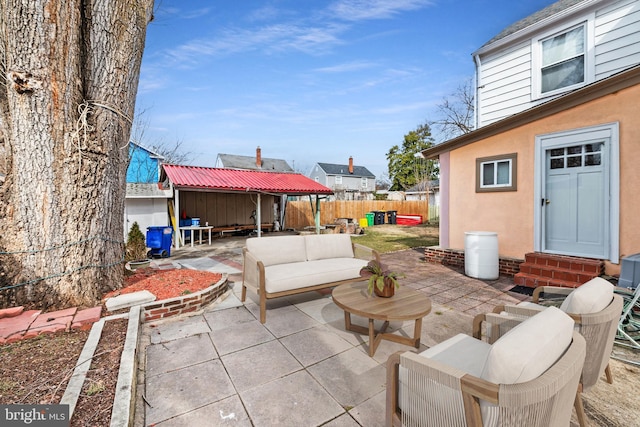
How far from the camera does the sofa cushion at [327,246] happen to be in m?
4.69

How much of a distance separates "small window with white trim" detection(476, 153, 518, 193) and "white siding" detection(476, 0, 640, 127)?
7.38 feet

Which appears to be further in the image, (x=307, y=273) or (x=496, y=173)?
(x=496, y=173)

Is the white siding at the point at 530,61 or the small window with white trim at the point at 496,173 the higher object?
the white siding at the point at 530,61

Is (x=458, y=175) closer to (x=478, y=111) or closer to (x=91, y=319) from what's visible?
(x=478, y=111)

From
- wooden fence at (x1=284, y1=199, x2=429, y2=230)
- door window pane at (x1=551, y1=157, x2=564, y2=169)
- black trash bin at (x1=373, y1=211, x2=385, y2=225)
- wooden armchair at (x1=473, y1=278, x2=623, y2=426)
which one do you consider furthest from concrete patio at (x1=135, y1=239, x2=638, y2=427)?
black trash bin at (x1=373, y1=211, x2=385, y2=225)

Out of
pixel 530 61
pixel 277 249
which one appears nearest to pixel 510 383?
pixel 277 249

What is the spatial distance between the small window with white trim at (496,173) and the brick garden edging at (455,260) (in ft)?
4.92

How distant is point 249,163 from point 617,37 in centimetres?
2615

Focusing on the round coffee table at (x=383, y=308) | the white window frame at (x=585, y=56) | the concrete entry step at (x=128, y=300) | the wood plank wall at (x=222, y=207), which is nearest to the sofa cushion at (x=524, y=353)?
the round coffee table at (x=383, y=308)

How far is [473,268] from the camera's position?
18.5 feet

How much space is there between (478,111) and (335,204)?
11031 millimetres

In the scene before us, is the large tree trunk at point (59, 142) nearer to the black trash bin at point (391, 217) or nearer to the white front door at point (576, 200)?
the white front door at point (576, 200)

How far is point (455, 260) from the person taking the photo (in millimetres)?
6734

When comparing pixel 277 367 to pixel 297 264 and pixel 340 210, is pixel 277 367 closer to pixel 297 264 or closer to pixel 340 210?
pixel 297 264
